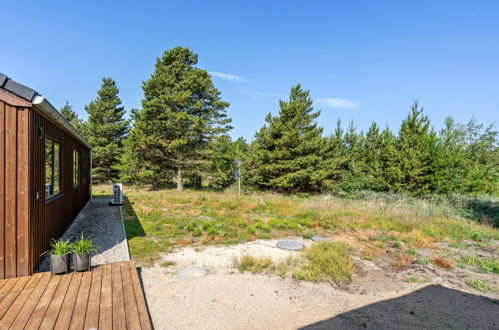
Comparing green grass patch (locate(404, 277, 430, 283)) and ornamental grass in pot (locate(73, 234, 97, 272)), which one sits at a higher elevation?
ornamental grass in pot (locate(73, 234, 97, 272))

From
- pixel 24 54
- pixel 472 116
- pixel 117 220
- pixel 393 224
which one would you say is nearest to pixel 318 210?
pixel 393 224

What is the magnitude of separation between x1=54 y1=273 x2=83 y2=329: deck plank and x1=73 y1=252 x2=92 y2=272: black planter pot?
16cm

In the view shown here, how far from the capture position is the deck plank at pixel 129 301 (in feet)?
7.92

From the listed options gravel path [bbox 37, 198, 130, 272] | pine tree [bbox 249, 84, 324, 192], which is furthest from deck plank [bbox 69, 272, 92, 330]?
pine tree [bbox 249, 84, 324, 192]

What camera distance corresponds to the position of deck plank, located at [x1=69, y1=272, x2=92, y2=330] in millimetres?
2377

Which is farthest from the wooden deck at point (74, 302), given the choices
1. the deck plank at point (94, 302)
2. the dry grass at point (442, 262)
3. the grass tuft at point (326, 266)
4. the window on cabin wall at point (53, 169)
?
the dry grass at point (442, 262)

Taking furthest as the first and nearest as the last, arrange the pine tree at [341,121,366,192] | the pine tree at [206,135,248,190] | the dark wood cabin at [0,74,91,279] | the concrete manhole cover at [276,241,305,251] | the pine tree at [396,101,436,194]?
the pine tree at [206,135,248,190], the pine tree at [341,121,366,192], the pine tree at [396,101,436,194], the concrete manhole cover at [276,241,305,251], the dark wood cabin at [0,74,91,279]

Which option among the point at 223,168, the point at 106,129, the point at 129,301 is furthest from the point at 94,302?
the point at 106,129

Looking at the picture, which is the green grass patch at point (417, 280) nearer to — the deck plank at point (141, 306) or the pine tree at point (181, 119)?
the deck plank at point (141, 306)

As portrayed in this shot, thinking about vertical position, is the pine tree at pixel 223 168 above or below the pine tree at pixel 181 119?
below

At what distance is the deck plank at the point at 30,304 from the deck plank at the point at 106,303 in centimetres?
61

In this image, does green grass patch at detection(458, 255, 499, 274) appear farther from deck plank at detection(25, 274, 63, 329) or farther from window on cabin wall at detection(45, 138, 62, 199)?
window on cabin wall at detection(45, 138, 62, 199)

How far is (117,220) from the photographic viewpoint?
24.9ft

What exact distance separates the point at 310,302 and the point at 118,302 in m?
2.37
